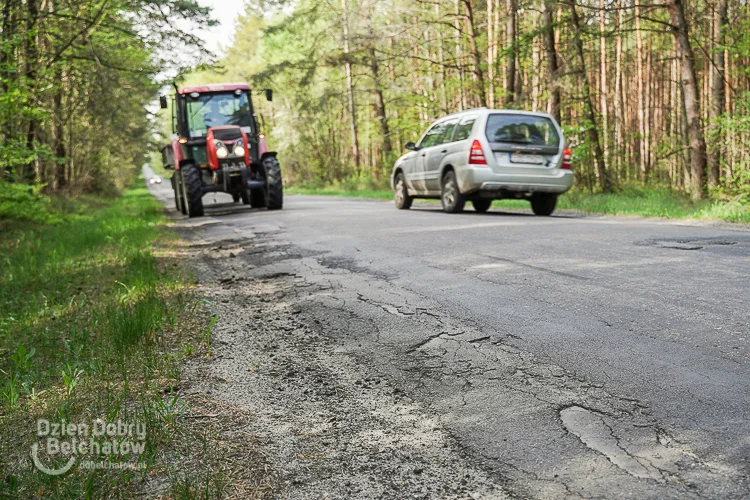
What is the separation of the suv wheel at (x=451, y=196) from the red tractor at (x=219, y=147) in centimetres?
461

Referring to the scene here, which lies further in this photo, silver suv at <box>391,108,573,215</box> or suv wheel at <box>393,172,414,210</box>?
suv wheel at <box>393,172,414,210</box>

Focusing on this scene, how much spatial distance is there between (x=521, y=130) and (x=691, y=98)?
4.45 metres

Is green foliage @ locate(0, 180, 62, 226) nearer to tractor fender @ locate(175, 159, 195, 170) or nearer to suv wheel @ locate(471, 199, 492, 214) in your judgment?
tractor fender @ locate(175, 159, 195, 170)

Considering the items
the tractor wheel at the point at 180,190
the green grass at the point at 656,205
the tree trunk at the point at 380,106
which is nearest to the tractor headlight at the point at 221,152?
the tractor wheel at the point at 180,190

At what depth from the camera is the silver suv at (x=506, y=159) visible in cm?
1183

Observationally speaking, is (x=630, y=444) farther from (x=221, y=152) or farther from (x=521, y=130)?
(x=221, y=152)

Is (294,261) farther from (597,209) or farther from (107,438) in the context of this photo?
(597,209)

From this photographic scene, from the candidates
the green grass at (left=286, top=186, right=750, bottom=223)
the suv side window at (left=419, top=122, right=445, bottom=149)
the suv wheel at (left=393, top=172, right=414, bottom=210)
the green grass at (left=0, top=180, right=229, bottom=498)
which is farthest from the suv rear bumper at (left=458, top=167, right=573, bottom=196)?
the green grass at (left=0, top=180, right=229, bottom=498)

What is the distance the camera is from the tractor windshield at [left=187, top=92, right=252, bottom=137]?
15430 mm

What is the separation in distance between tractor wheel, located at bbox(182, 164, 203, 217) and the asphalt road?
27.4ft

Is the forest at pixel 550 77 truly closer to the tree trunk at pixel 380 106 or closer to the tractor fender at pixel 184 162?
the tree trunk at pixel 380 106

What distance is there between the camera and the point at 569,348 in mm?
3473

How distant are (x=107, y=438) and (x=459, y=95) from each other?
82.2 ft

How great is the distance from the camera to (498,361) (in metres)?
3.36
